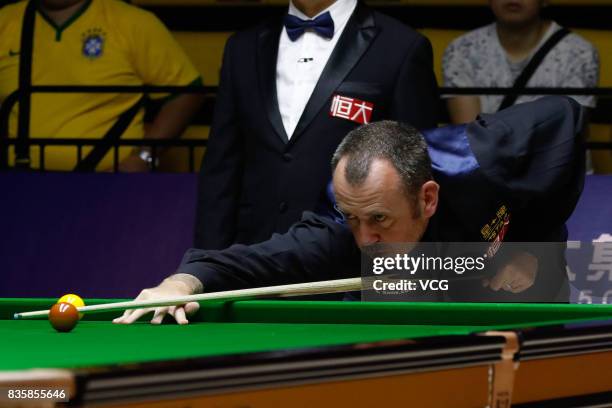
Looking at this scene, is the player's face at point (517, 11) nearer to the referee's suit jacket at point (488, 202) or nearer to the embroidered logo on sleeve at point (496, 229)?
the referee's suit jacket at point (488, 202)

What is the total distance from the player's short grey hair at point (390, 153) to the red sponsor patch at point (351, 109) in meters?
0.45

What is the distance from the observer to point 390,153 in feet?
9.83

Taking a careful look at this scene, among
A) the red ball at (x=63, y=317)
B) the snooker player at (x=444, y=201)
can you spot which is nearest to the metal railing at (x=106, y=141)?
the snooker player at (x=444, y=201)

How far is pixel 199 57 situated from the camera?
5453 millimetres

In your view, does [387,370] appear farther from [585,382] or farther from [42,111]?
[42,111]

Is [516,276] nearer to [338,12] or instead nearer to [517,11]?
[338,12]

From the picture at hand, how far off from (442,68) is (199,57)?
1249 mm

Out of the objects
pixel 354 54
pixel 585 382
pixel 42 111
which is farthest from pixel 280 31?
pixel 585 382

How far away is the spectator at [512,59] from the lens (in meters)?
4.50

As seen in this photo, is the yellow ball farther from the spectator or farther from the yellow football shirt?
the spectator

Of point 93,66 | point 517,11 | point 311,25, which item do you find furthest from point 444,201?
point 93,66

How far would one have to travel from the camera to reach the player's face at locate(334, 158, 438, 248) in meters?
2.97
